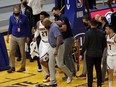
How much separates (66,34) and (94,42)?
159 centimetres

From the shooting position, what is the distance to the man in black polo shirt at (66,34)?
40.1 feet

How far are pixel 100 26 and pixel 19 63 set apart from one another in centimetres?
418

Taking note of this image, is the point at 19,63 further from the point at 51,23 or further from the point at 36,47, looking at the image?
the point at 51,23

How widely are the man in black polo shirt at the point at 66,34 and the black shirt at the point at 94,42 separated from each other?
1.33 m

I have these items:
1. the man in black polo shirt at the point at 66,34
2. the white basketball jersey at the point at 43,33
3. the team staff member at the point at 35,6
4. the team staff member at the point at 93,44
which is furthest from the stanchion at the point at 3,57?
the team staff member at the point at 93,44

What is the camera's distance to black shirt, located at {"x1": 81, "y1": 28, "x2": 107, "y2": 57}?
36.0 ft

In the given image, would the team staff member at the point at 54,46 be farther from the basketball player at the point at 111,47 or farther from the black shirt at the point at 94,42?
the basketball player at the point at 111,47

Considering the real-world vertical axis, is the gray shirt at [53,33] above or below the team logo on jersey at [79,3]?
below

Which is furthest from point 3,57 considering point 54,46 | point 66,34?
point 54,46

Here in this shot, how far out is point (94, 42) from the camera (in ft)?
36.1

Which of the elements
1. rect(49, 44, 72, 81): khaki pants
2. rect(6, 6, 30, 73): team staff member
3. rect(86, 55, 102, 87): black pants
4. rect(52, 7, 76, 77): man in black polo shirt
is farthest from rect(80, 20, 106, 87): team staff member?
rect(6, 6, 30, 73): team staff member

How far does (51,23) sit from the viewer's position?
1173 centimetres

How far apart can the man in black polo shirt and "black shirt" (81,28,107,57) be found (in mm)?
1328

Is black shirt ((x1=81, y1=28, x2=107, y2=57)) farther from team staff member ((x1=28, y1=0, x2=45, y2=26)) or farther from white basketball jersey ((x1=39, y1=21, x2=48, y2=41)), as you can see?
team staff member ((x1=28, y1=0, x2=45, y2=26))
